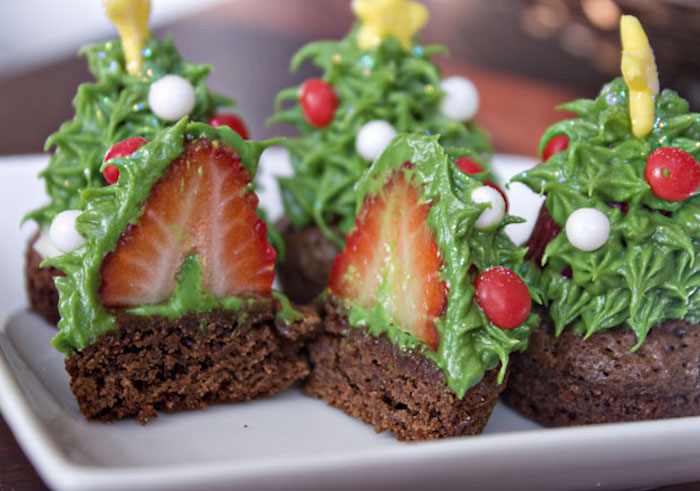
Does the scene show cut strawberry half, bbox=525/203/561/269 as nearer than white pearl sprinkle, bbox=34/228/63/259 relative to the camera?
Yes

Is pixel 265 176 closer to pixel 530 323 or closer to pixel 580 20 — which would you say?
pixel 530 323

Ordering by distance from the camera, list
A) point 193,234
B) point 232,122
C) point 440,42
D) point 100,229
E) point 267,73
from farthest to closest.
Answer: point 440,42, point 267,73, point 232,122, point 193,234, point 100,229

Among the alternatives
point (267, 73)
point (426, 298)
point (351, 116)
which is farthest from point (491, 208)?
point (267, 73)

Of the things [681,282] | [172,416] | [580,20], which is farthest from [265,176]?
[580,20]

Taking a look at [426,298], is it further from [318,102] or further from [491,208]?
[318,102]

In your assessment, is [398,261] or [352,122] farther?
[352,122]

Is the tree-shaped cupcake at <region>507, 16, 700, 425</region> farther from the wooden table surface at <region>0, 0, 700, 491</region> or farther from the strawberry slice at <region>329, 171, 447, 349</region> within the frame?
the wooden table surface at <region>0, 0, 700, 491</region>

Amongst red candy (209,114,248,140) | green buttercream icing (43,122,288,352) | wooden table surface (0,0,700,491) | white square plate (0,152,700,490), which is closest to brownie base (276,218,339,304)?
red candy (209,114,248,140)
